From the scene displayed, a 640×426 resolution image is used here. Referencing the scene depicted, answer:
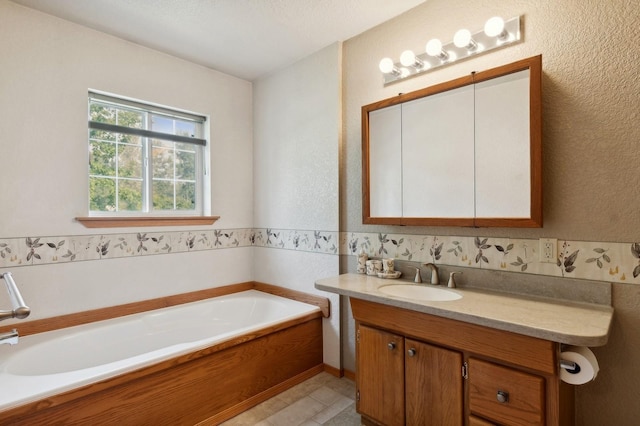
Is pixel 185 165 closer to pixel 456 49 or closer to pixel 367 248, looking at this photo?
pixel 367 248

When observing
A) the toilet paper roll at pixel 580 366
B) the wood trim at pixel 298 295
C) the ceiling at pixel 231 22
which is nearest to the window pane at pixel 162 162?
the ceiling at pixel 231 22

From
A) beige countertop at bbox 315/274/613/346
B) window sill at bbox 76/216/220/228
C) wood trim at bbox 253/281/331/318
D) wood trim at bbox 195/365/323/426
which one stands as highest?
window sill at bbox 76/216/220/228

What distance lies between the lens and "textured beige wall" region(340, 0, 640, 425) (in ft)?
4.52

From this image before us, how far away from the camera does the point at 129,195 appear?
2531 millimetres

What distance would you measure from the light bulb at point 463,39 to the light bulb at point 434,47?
0.08 m

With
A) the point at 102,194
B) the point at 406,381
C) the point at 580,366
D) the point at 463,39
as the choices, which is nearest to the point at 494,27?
the point at 463,39

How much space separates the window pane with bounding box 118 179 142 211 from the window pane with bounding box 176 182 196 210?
0.30m

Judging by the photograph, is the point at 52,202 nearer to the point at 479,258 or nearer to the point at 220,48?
the point at 220,48

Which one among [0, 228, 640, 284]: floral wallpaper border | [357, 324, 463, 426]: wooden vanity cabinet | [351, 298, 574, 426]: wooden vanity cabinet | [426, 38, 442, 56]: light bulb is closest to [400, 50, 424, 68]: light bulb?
[426, 38, 442, 56]: light bulb

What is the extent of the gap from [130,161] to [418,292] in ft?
7.42

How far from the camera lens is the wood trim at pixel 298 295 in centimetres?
252

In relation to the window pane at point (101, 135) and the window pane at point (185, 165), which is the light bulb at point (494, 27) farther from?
the window pane at point (101, 135)

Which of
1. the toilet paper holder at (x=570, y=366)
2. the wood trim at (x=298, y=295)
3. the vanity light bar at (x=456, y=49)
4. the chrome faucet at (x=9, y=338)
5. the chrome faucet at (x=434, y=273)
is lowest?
the wood trim at (x=298, y=295)

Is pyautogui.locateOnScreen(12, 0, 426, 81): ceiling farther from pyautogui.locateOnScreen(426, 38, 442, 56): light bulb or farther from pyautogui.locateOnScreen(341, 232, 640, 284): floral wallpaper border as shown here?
pyautogui.locateOnScreen(341, 232, 640, 284): floral wallpaper border
